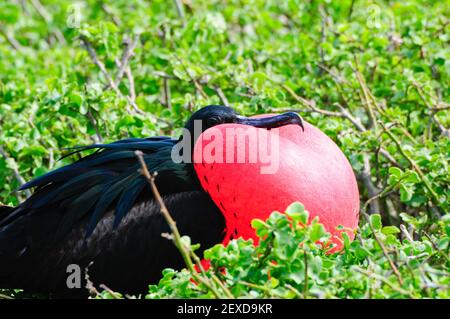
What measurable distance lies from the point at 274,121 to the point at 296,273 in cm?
90

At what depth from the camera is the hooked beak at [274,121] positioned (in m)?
3.43

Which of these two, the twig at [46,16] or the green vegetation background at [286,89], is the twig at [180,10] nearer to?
the green vegetation background at [286,89]

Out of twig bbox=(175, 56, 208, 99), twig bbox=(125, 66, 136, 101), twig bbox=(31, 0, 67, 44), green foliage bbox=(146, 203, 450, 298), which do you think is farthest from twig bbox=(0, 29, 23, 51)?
green foliage bbox=(146, 203, 450, 298)

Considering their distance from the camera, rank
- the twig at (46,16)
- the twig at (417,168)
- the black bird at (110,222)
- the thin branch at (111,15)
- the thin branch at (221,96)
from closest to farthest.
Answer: the black bird at (110,222)
the twig at (417,168)
the thin branch at (221,96)
the thin branch at (111,15)
the twig at (46,16)

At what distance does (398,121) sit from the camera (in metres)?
4.26

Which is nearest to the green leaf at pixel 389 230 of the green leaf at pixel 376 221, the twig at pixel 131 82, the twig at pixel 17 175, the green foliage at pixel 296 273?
the green leaf at pixel 376 221

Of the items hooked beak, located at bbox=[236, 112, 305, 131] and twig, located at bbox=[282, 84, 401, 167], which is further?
twig, located at bbox=[282, 84, 401, 167]

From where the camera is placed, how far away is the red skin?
323cm

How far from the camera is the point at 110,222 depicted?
11.5 ft

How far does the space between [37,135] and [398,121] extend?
1509 mm

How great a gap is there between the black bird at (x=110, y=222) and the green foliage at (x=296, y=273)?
0.55m

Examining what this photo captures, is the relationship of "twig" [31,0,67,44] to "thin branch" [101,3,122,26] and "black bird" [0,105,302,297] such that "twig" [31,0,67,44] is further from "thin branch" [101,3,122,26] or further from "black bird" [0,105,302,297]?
"black bird" [0,105,302,297]

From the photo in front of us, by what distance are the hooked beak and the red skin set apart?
6 cm

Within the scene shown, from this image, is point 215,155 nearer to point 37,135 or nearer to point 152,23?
point 37,135
